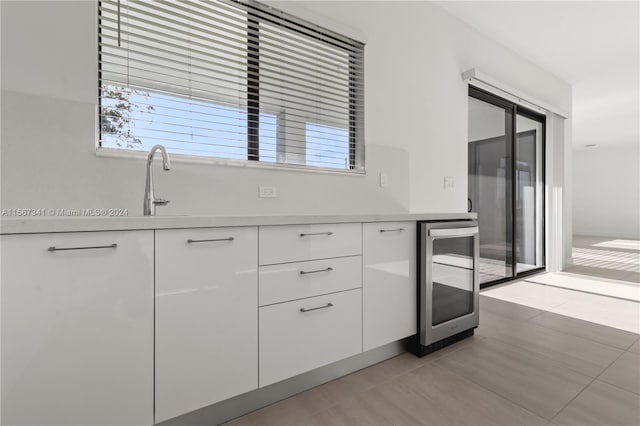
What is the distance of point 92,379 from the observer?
3.34 ft

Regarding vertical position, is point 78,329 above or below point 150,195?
below

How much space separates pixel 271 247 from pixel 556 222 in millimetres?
4727

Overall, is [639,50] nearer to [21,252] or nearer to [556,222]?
[556,222]

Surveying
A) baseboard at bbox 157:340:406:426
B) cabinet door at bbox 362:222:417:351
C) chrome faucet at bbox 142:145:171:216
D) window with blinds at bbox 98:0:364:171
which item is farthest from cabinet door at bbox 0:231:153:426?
cabinet door at bbox 362:222:417:351

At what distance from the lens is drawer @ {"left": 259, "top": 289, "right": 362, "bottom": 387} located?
1363 mm

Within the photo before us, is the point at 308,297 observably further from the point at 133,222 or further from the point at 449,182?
the point at 449,182

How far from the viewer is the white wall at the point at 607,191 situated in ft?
30.3

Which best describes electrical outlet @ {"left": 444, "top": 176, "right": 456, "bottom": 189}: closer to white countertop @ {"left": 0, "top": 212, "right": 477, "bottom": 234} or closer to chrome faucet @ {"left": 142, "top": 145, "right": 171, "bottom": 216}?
white countertop @ {"left": 0, "top": 212, "right": 477, "bottom": 234}

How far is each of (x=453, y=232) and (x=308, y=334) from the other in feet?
3.76

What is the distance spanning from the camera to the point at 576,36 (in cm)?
344

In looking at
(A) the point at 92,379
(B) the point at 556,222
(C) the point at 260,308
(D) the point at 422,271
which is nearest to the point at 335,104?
(D) the point at 422,271

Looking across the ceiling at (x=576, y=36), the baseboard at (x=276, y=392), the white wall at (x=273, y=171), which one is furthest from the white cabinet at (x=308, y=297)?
the ceiling at (x=576, y=36)

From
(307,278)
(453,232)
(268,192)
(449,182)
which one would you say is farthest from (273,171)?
(449,182)

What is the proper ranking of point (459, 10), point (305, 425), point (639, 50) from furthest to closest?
point (639, 50), point (459, 10), point (305, 425)
